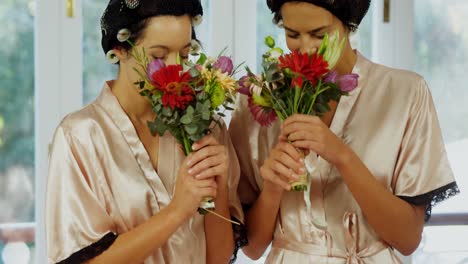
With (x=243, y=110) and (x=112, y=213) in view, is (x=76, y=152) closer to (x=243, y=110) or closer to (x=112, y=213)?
(x=112, y=213)

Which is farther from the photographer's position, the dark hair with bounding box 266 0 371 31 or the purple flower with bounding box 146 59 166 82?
the dark hair with bounding box 266 0 371 31

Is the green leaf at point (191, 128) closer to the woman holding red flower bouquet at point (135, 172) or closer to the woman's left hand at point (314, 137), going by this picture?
the woman holding red flower bouquet at point (135, 172)

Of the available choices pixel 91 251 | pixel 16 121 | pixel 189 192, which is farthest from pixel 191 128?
pixel 16 121

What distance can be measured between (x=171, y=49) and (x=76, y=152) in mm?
322

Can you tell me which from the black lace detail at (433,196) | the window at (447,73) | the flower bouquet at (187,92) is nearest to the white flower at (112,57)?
the flower bouquet at (187,92)

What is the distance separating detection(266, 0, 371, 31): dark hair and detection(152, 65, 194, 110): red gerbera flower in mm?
410

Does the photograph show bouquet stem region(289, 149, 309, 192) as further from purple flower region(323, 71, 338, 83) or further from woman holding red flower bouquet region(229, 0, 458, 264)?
purple flower region(323, 71, 338, 83)

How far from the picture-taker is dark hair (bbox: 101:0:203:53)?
1871 millimetres

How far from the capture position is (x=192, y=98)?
1771 millimetres

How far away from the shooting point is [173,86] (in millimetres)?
1735

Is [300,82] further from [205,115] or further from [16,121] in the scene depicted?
[16,121]

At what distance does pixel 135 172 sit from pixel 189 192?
0.54ft

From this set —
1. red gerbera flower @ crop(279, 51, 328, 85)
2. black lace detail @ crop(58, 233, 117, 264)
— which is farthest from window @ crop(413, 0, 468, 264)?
black lace detail @ crop(58, 233, 117, 264)

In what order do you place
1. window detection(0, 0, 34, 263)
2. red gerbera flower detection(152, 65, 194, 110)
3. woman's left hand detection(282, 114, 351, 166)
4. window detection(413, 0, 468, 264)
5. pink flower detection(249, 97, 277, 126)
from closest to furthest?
1. red gerbera flower detection(152, 65, 194, 110)
2. woman's left hand detection(282, 114, 351, 166)
3. pink flower detection(249, 97, 277, 126)
4. window detection(0, 0, 34, 263)
5. window detection(413, 0, 468, 264)
